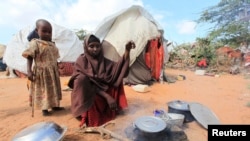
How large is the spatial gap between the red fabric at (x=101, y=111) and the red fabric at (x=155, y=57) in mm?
2823

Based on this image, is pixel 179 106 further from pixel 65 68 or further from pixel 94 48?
pixel 65 68

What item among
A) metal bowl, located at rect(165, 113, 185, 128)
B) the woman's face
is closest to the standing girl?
the woman's face

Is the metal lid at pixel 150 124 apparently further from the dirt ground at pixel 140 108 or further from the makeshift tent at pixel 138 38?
the makeshift tent at pixel 138 38

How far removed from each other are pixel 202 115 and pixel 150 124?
0.98 meters

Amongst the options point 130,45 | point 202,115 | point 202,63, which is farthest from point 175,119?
point 202,63

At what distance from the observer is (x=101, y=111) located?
317cm

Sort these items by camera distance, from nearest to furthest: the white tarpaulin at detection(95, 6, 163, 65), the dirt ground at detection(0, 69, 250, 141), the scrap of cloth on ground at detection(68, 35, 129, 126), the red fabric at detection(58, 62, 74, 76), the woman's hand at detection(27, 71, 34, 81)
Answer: the dirt ground at detection(0, 69, 250, 141) < the scrap of cloth on ground at detection(68, 35, 129, 126) < the woman's hand at detection(27, 71, 34, 81) < the white tarpaulin at detection(95, 6, 163, 65) < the red fabric at detection(58, 62, 74, 76)

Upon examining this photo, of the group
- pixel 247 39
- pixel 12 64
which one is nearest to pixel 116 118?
pixel 12 64

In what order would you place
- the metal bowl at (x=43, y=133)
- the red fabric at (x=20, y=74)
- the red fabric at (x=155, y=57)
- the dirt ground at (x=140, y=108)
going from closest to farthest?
the metal bowl at (x=43, y=133) → the dirt ground at (x=140, y=108) → the red fabric at (x=155, y=57) → the red fabric at (x=20, y=74)

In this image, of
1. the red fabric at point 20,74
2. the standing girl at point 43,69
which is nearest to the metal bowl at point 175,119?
the standing girl at point 43,69

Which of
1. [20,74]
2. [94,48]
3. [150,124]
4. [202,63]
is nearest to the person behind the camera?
[150,124]

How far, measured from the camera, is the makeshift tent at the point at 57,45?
25.6 ft

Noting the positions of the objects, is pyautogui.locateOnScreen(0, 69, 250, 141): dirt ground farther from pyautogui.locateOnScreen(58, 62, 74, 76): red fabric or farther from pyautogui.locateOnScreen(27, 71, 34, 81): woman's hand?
pyautogui.locateOnScreen(58, 62, 74, 76): red fabric

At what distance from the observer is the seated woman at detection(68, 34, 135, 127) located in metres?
3.01
